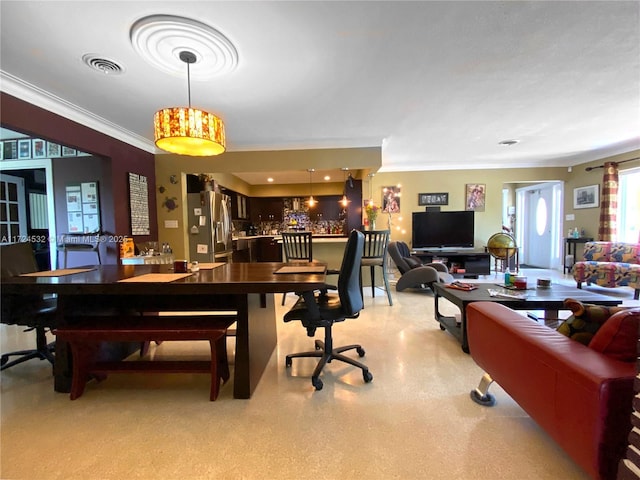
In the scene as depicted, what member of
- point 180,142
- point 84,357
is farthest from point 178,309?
point 180,142

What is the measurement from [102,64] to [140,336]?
2020 mm

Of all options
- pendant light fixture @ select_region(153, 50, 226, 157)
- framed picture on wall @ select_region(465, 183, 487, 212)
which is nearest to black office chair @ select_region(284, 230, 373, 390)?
pendant light fixture @ select_region(153, 50, 226, 157)

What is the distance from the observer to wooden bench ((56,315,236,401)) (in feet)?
5.79

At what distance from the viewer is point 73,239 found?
3633 millimetres

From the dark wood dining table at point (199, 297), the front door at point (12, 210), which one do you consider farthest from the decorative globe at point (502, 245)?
the front door at point (12, 210)

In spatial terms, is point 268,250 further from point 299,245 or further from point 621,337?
point 621,337

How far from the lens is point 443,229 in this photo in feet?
19.9

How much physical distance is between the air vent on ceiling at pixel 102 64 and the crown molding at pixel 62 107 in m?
0.75

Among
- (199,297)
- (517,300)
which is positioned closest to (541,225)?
(517,300)

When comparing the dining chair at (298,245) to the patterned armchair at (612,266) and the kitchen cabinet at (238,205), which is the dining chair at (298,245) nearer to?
the kitchen cabinet at (238,205)

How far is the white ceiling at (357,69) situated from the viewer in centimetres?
171

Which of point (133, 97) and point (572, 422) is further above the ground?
point (133, 97)

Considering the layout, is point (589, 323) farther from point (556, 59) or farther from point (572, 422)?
point (556, 59)

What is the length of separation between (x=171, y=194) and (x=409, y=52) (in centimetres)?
377
